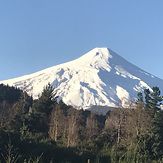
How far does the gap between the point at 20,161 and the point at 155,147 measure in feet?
40.1

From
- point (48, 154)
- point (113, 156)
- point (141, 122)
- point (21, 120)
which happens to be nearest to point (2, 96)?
point (21, 120)

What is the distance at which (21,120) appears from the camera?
82.1ft

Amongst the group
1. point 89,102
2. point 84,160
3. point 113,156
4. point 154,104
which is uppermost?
point 89,102

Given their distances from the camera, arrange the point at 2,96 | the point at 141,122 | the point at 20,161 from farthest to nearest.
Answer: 1. the point at 2,96
2. the point at 141,122
3. the point at 20,161

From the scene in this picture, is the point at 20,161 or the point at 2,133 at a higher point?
the point at 2,133

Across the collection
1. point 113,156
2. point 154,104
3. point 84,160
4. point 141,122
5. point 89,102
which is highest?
point 89,102

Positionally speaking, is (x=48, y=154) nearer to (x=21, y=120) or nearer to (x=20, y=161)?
(x=20, y=161)

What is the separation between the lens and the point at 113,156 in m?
3.62

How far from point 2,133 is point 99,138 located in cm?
1173

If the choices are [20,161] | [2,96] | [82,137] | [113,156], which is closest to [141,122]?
[82,137]

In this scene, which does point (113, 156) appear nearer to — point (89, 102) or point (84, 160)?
point (84, 160)

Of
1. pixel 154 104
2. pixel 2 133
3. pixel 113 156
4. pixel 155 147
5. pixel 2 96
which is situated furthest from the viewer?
pixel 2 96

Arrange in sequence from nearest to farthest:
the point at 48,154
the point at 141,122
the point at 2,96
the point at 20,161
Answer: the point at 20,161
the point at 48,154
the point at 141,122
the point at 2,96

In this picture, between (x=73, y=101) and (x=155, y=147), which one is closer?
(x=155, y=147)
